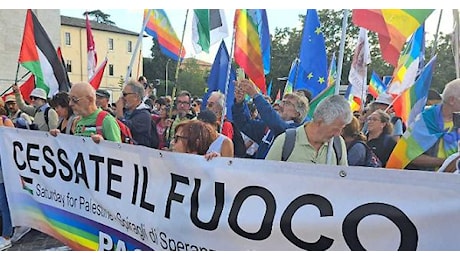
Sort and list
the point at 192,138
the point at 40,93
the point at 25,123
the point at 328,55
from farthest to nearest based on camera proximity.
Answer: the point at 328,55 < the point at 40,93 < the point at 25,123 < the point at 192,138

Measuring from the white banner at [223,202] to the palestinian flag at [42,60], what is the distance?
217 cm

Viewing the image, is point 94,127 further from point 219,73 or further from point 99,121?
point 219,73

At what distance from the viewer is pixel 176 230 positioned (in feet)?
9.43

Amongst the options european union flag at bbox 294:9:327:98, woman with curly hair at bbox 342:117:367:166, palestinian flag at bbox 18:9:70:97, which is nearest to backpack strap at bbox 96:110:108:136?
woman with curly hair at bbox 342:117:367:166

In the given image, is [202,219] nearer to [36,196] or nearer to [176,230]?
[176,230]

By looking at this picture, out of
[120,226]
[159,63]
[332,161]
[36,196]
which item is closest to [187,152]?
[120,226]

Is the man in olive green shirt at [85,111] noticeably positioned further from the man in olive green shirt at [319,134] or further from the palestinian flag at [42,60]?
the palestinian flag at [42,60]

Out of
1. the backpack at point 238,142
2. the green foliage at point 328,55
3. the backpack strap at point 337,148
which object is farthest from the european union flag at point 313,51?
the backpack strap at point 337,148

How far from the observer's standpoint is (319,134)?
3152 mm

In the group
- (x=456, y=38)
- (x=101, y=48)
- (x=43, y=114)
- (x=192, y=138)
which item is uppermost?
(x=101, y=48)

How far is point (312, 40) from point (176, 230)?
409 cm

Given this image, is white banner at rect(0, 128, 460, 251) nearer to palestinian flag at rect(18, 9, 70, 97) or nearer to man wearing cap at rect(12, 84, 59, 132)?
man wearing cap at rect(12, 84, 59, 132)

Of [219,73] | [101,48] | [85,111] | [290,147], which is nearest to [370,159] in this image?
[290,147]

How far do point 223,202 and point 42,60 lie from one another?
419 centimetres
